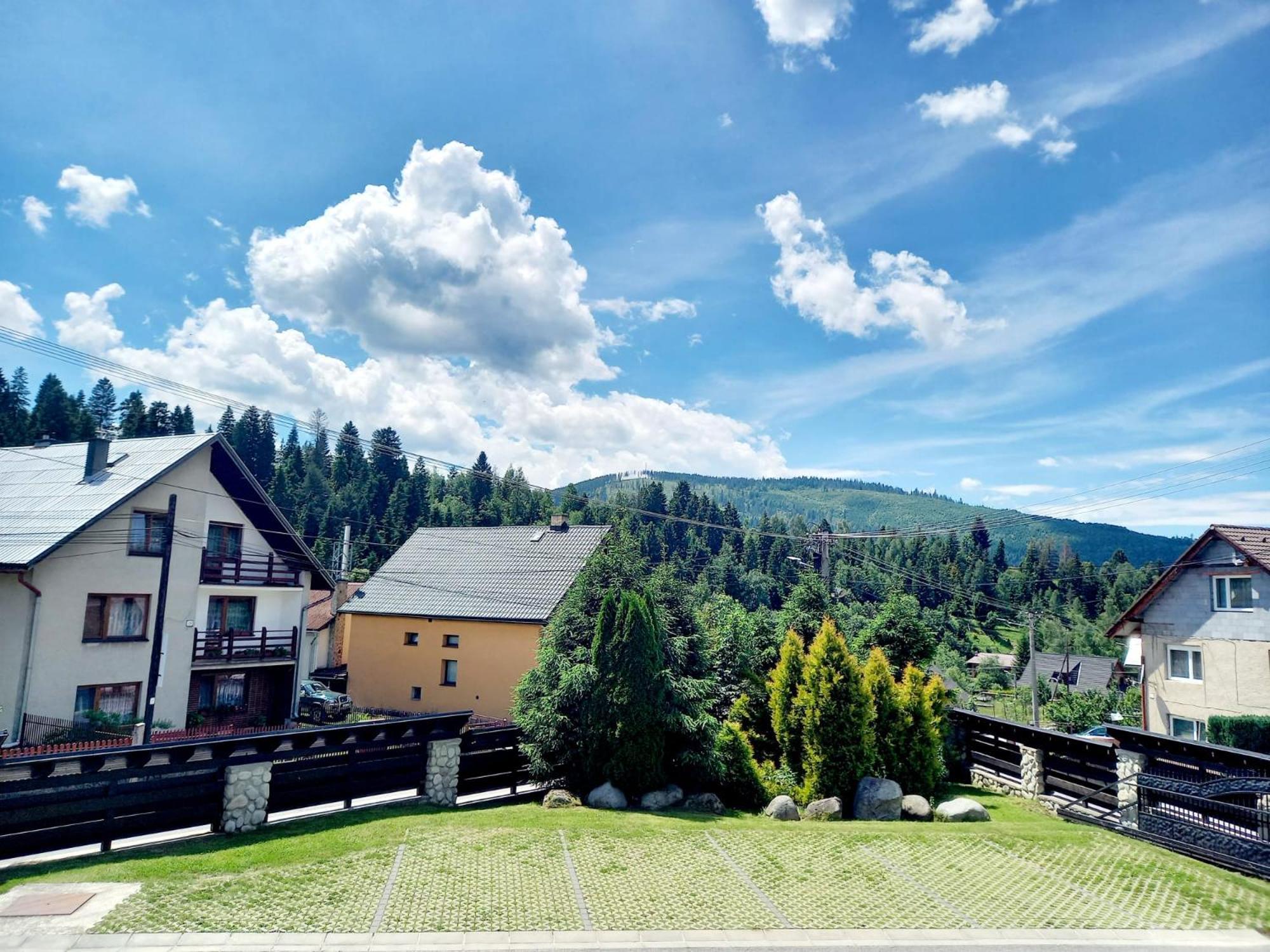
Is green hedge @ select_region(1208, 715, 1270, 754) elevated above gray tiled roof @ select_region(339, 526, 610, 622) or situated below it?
below

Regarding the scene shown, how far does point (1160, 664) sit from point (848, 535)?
11.1 metres

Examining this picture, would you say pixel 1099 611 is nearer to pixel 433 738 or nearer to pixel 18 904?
pixel 433 738

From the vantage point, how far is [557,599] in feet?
90.4

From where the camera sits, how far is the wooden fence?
30.6 feet

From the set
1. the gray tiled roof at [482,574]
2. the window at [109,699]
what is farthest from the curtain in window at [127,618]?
the gray tiled roof at [482,574]

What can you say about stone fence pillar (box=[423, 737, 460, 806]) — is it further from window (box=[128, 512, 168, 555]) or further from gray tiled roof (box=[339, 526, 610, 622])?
window (box=[128, 512, 168, 555])

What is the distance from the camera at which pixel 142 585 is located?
22.3 m

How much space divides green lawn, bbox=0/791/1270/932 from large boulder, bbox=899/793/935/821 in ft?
6.52

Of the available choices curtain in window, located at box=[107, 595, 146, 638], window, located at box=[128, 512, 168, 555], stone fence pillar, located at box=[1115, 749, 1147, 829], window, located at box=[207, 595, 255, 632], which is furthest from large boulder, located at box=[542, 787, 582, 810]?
window, located at box=[207, 595, 255, 632]

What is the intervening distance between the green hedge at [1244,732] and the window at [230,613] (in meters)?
31.2

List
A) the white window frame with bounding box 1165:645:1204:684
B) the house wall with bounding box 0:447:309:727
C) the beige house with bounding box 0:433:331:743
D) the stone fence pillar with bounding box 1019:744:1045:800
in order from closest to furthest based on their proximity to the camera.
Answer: the stone fence pillar with bounding box 1019:744:1045:800, the beige house with bounding box 0:433:331:743, the house wall with bounding box 0:447:309:727, the white window frame with bounding box 1165:645:1204:684

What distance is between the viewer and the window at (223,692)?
25219 millimetres

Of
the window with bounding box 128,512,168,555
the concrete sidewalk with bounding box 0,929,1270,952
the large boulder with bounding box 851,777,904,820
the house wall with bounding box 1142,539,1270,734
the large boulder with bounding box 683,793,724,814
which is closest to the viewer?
the concrete sidewalk with bounding box 0,929,1270,952

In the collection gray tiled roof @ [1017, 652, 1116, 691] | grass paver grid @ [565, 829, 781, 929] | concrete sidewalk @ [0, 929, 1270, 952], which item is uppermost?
concrete sidewalk @ [0, 929, 1270, 952]
